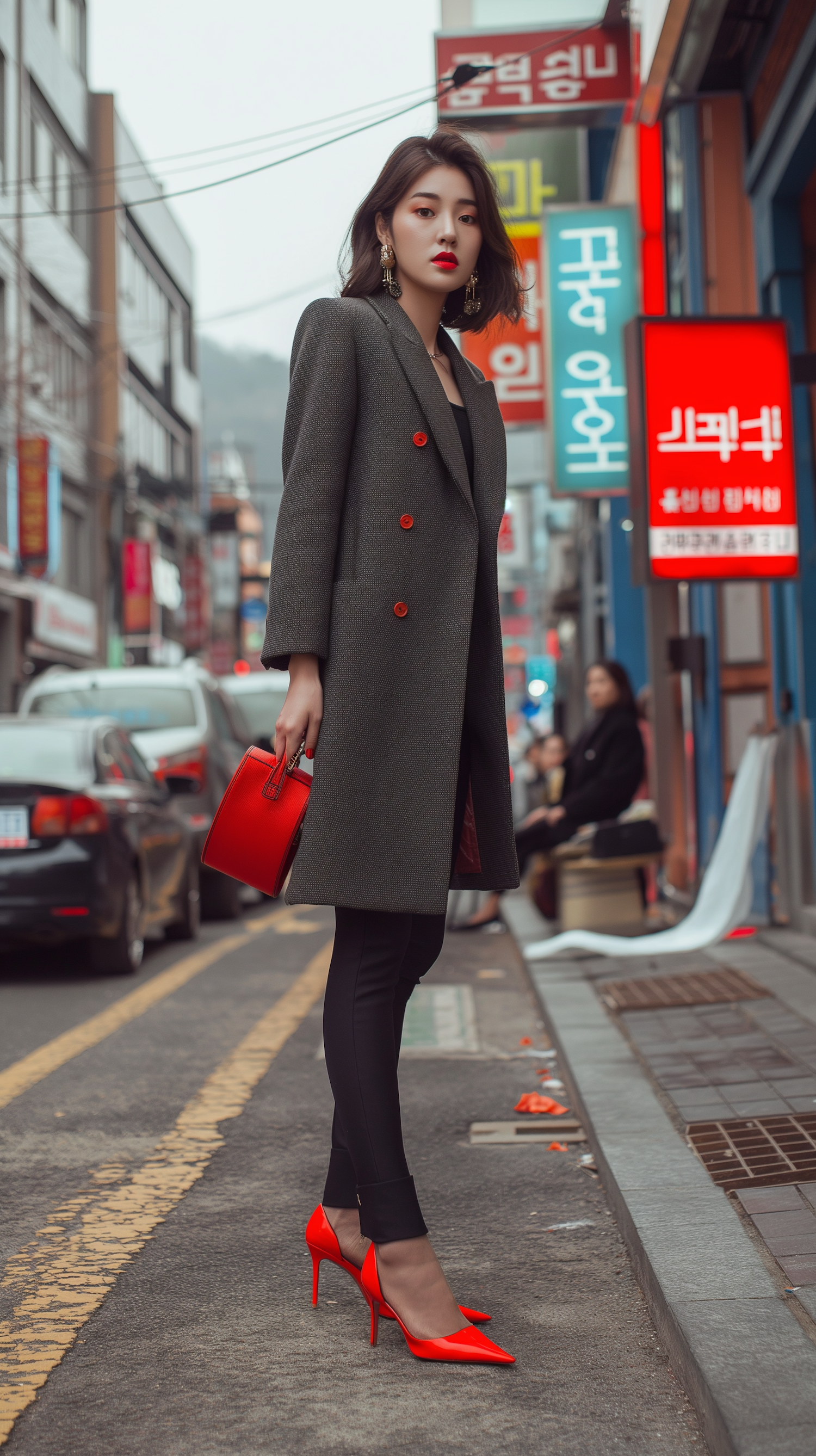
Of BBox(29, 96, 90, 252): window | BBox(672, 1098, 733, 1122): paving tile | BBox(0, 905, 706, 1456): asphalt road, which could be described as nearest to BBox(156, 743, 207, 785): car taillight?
BBox(0, 905, 706, 1456): asphalt road

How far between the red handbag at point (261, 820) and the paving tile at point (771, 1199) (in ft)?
4.20

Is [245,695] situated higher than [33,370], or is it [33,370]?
[33,370]

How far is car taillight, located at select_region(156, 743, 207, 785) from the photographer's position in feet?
37.3

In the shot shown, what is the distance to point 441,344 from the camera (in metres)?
3.02

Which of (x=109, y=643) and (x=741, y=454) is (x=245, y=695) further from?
(x=109, y=643)

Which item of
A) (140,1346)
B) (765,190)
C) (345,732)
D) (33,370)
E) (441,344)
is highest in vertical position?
(33,370)

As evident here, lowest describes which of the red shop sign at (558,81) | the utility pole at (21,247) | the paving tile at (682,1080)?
the paving tile at (682,1080)

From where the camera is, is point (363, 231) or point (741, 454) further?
point (741, 454)

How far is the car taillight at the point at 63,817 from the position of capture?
25.7 ft

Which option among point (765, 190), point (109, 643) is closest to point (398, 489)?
point (765, 190)

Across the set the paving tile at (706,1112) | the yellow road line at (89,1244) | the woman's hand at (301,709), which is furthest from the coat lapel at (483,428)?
the paving tile at (706,1112)

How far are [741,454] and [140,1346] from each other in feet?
20.9

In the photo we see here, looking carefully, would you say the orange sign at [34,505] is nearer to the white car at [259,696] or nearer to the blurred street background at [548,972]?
the blurred street background at [548,972]

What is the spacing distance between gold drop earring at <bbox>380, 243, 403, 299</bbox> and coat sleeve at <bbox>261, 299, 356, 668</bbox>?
0.15 meters
